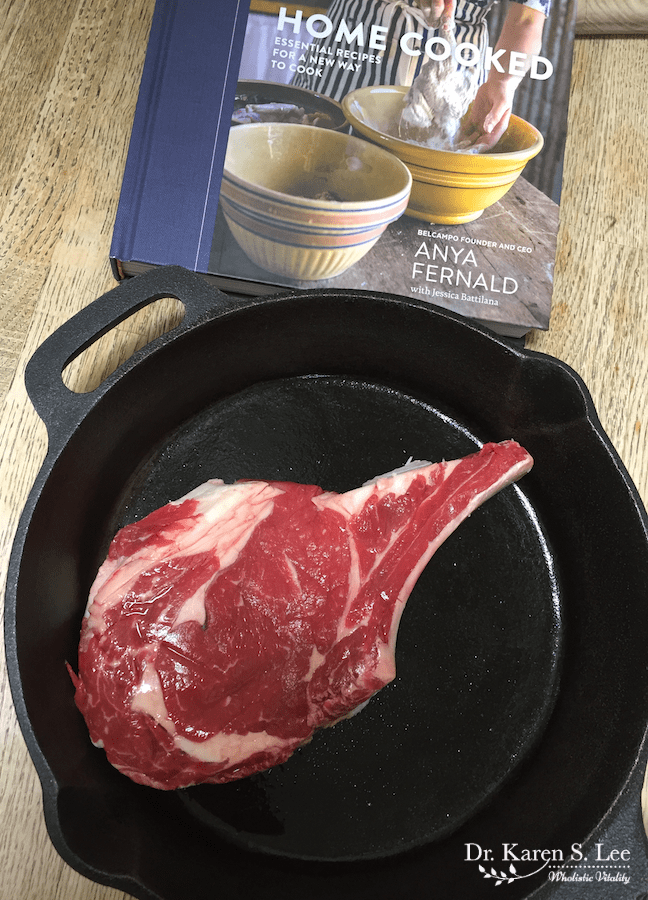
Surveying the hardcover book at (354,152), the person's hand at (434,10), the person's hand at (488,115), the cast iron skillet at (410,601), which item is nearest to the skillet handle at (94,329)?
the cast iron skillet at (410,601)

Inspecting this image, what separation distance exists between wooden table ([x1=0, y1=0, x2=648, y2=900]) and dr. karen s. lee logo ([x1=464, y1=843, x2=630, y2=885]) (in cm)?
53

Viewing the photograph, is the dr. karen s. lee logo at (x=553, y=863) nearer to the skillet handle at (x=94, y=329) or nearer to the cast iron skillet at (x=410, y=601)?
the cast iron skillet at (x=410, y=601)


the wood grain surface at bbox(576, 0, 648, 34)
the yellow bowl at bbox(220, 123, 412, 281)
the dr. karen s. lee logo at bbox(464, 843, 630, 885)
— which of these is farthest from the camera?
the wood grain surface at bbox(576, 0, 648, 34)

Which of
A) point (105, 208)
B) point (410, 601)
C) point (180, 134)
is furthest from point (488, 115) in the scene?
point (410, 601)

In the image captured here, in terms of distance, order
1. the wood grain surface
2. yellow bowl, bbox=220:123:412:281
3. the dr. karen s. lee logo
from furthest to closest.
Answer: the wood grain surface, yellow bowl, bbox=220:123:412:281, the dr. karen s. lee logo

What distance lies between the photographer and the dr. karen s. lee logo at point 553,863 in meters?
0.73

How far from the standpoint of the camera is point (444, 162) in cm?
103

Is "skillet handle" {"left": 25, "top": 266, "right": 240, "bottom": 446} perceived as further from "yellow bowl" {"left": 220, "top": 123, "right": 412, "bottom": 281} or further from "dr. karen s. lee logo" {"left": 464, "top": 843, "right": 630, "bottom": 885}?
"dr. karen s. lee logo" {"left": 464, "top": 843, "right": 630, "bottom": 885}

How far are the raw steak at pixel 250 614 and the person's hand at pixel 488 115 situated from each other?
1.80 ft

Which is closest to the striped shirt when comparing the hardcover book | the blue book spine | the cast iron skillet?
the hardcover book

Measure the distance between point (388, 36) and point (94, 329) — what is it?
733 millimetres

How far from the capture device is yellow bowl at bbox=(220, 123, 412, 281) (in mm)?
1005

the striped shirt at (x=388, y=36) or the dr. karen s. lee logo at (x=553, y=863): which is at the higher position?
the striped shirt at (x=388, y=36)

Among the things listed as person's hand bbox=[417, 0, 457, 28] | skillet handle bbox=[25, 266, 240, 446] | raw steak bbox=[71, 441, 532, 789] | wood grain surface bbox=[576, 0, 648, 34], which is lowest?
raw steak bbox=[71, 441, 532, 789]
